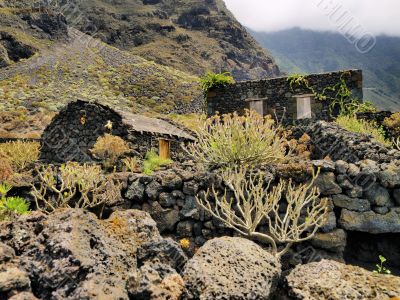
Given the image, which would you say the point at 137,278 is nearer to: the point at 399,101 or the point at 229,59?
the point at 399,101

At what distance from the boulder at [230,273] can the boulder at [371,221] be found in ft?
10.3

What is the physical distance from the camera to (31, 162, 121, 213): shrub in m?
7.26

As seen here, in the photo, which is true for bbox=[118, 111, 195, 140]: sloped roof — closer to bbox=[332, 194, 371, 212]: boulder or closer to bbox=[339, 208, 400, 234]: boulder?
bbox=[332, 194, 371, 212]: boulder

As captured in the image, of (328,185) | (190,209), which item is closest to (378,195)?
(328,185)

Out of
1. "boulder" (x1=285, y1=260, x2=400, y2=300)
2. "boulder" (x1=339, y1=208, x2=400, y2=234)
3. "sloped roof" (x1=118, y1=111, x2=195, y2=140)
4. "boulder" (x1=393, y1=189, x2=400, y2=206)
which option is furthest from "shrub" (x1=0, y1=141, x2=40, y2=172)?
"boulder" (x1=285, y1=260, x2=400, y2=300)

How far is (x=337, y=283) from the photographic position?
4.02 meters

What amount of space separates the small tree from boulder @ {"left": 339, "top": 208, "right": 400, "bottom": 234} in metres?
0.40

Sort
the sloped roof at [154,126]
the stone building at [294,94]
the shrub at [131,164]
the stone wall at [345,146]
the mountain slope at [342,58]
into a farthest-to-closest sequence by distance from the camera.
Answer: the mountain slope at [342,58] → the stone building at [294,94] → the sloped roof at [154,126] → the shrub at [131,164] → the stone wall at [345,146]

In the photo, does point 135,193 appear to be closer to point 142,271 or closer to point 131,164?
point 142,271

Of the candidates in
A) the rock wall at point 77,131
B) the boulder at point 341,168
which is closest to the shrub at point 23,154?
the rock wall at point 77,131

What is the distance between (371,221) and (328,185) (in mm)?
931

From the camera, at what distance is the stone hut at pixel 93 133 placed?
16.5m

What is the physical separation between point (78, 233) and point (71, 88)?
41.4m

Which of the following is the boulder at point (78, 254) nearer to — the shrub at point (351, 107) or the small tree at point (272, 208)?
the small tree at point (272, 208)
